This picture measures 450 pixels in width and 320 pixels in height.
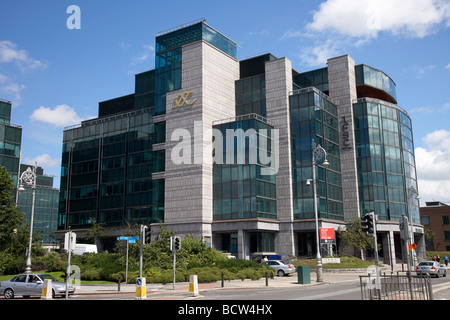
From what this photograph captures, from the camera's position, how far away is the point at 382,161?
66.5 meters

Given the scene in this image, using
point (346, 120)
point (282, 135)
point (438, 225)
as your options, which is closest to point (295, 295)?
point (282, 135)

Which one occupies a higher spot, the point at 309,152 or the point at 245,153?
the point at 309,152

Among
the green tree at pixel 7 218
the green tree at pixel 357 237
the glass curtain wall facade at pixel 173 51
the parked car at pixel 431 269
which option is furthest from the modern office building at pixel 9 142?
the parked car at pixel 431 269

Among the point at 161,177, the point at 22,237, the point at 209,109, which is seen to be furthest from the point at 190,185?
the point at 22,237

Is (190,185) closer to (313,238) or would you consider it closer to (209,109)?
(209,109)

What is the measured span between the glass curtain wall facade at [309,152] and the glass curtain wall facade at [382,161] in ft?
15.8

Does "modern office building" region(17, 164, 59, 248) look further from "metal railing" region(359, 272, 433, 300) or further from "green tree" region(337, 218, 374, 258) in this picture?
"metal railing" region(359, 272, 433, 300)

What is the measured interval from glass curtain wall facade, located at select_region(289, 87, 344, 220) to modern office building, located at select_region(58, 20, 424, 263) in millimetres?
149

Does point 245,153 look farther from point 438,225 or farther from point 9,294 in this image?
point 438,225

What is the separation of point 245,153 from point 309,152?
9.59 m

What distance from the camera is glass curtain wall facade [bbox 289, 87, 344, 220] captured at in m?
60.8

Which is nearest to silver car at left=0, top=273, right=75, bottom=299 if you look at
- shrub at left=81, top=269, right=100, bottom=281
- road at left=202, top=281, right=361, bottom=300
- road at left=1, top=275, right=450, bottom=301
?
road at left=1, top=275, right=450, bottom=301

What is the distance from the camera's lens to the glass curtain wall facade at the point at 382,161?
65438mm

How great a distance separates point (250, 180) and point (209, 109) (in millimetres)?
12289
